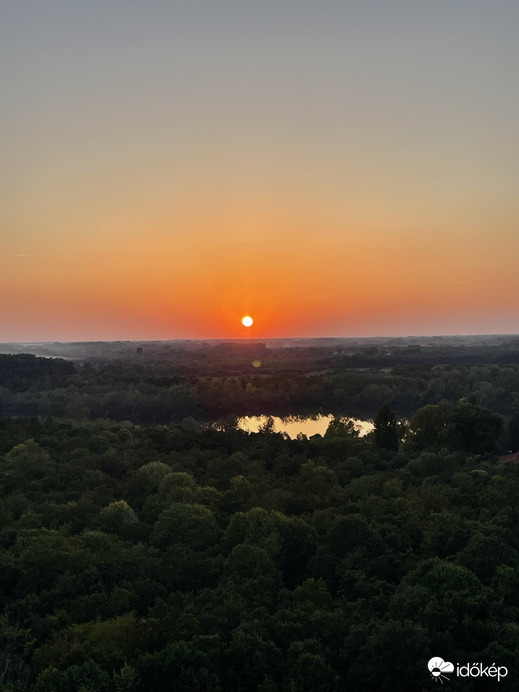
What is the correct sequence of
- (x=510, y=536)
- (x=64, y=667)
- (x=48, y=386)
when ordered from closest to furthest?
(x=64, y=667), (x=510, y=536), (x=48, y=386)

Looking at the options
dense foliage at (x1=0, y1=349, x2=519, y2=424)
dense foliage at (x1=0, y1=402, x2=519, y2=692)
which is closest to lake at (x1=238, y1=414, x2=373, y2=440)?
dense foliage at (x1=0, y1=349, x2=519, y2=424)

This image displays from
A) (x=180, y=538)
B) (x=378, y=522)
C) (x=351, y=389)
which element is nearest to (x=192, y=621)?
(x=180, y=538)

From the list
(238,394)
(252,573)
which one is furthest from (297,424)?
(252,573)

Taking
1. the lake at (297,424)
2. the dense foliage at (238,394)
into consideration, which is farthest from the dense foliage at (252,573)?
the dense foliage at (238,394)

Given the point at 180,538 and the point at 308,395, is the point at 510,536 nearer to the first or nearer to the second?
the point at 180,538

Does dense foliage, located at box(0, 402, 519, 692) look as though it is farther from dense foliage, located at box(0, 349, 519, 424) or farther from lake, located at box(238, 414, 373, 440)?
dense foliage, located at box(0, 349, 519, 424)
